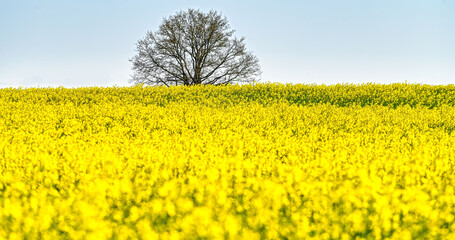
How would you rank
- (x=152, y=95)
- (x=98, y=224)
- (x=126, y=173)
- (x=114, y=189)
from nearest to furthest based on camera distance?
(x=98, y=224), (x=114, y=189), (x=126, y=173), (x=152, y=95)

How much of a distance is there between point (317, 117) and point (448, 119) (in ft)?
13.9

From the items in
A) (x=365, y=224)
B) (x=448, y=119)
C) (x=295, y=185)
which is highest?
(x=448, y=119)

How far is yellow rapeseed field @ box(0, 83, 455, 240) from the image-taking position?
12.8 feet

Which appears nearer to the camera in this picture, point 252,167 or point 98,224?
point 98,224

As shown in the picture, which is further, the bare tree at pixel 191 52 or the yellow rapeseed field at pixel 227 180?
the bare tree at pixel 191 52

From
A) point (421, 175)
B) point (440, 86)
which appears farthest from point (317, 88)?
point (421, 175)

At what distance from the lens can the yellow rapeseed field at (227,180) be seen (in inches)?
154

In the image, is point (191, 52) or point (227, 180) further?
point (191, 52)

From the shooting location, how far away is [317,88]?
19.0 m

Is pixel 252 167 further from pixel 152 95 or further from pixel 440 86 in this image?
pixel 440 86

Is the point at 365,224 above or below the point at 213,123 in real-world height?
below

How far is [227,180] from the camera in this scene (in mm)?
5285

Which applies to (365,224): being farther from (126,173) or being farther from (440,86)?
(440,86)

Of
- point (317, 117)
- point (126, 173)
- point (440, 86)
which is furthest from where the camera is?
point (440, 86)
